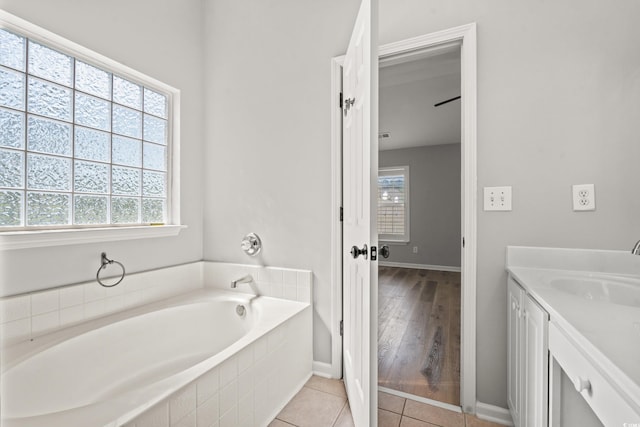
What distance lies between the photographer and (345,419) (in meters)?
1.52

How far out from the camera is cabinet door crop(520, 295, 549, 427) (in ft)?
3.23

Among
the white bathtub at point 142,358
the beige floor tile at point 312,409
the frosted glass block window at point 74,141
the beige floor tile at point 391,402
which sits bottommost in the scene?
the beige floor tile at point 391,402

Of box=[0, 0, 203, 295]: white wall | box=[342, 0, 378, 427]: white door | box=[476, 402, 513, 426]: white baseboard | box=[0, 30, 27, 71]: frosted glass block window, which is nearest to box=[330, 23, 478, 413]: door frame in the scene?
box=[476, 402, 513, 426]: white baseboard

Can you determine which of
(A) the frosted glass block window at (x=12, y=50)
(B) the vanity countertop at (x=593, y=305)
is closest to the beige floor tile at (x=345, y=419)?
(B) the vanity countertop at (x=593, y=305)

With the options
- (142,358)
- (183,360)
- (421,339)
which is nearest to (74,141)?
(142,358)

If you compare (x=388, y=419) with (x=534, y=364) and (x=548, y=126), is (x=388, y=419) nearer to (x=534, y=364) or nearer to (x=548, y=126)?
(x=534, y=364)

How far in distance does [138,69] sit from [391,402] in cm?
269

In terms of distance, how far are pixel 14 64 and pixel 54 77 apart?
159 millimetres

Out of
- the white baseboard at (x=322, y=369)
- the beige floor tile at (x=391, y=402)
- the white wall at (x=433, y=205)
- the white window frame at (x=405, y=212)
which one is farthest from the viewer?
the white window frame at (x=405, y=212)

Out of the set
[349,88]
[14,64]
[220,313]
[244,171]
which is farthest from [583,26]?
[14,64]

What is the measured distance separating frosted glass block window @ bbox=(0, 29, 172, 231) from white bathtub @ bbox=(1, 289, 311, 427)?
0.64m

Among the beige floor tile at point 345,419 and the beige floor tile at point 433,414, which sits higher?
the beige floor tile at point 345,419

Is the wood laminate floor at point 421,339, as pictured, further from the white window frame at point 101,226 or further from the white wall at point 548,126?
the white window frame at point 101,226

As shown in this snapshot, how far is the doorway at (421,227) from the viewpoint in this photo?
2.08 meters
